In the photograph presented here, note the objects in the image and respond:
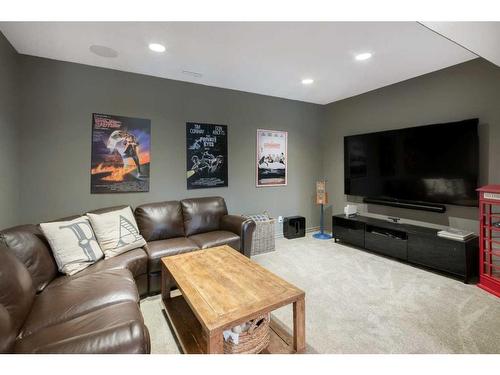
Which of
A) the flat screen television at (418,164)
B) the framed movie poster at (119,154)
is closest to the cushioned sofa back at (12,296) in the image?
the framed movie poster at (119,154)

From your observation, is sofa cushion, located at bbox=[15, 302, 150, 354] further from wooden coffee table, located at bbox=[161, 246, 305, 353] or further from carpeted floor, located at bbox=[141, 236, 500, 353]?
carpeted floor, located at bbox=[141, 236, 500, 353]

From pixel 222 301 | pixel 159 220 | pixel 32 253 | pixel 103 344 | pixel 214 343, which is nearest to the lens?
pixel 103 344

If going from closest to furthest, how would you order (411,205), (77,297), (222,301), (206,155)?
1. (222,301)
2. (77,297)
3. (411,205)
4. (206,155)

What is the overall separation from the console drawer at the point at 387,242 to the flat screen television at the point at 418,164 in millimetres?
566

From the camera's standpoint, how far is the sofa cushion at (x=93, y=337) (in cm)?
101

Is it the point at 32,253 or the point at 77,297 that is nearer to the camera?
the point at 77,297

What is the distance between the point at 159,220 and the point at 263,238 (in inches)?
A: 59.9

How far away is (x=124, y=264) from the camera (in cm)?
208

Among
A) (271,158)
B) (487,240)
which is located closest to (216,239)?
(271,158)

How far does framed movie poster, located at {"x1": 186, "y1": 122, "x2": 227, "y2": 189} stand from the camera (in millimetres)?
3424

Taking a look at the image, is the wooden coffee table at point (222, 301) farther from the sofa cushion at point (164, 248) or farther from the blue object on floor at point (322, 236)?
the blue object on floor at point (322, 236)

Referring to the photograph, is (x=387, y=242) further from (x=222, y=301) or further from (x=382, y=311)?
(x=222, y=301)

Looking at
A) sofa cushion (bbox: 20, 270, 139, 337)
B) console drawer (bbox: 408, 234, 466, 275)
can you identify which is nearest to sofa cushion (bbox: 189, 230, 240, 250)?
sofa cushion (bbox: 20, 270, 139, 337)
